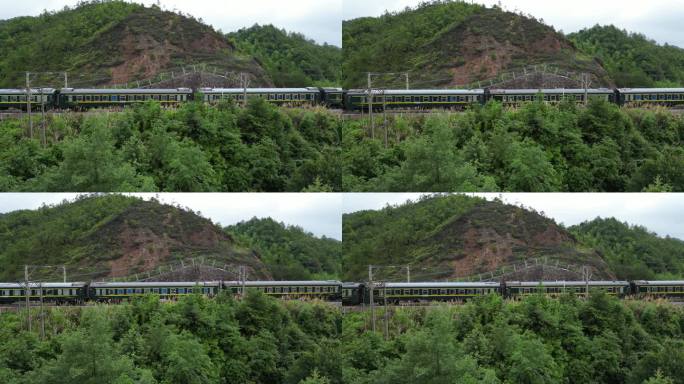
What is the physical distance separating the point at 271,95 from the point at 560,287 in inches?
261

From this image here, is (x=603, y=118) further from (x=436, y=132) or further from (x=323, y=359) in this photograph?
(x=323, y=359)

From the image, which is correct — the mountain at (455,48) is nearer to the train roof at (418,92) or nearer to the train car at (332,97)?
the train roof at (418,92)

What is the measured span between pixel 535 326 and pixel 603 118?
4326 mm

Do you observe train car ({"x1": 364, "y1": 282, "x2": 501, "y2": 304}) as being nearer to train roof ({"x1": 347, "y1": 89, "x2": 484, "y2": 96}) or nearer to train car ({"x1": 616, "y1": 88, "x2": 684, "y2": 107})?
train roof ({"x1": 347, "y1": 89, "x2": 484, "y2": 96})

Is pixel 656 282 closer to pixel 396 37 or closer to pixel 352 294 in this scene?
pixel 352 294

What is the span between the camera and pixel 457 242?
22.8m

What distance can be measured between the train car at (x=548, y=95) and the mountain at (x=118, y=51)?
Answer: 15.0 feet

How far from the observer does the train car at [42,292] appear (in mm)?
22281

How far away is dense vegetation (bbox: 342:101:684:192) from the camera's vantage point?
846 inches

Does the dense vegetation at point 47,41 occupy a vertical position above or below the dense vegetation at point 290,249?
above

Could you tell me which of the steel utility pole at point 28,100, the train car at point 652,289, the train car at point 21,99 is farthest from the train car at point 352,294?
the train car at point 21,99

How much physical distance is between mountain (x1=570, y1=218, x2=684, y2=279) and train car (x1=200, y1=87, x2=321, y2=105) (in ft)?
18.6

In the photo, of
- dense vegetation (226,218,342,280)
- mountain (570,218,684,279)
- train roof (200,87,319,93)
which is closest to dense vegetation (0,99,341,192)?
train roof (200,87,319,93)

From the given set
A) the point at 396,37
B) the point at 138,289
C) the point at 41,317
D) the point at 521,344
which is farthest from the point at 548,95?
the point at 41,317
